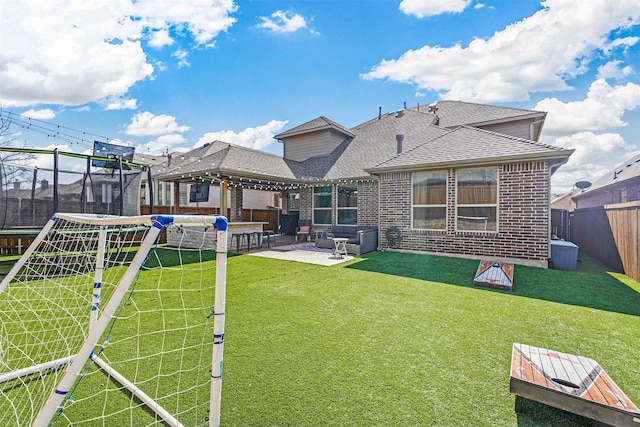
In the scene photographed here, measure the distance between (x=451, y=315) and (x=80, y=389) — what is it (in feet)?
15.6

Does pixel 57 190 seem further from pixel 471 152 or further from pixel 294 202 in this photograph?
pixel 471 152

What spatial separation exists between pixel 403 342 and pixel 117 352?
3466 millimetres

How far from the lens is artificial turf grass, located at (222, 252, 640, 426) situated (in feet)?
7.99

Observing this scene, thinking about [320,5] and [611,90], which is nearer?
Result: [320,5]

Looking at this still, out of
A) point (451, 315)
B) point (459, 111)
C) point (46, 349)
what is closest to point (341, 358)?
point (451, 315)

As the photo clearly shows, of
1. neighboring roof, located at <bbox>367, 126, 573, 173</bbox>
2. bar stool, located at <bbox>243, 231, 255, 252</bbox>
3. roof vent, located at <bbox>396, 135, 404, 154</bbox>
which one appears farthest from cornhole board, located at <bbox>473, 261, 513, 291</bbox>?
bar stool, located at <bbox>243, 231, 255, 252</bbox>

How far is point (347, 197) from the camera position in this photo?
13.8 m

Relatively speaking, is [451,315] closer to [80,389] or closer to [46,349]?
[80,389]

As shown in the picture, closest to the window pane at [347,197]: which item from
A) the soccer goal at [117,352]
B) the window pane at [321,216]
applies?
the window pane at [321,216]

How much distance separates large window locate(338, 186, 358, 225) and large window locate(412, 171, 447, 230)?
149 inches

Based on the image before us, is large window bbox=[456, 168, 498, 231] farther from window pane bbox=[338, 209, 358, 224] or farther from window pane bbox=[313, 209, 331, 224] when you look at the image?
window pane bbox=[313, 209, 331, 224]

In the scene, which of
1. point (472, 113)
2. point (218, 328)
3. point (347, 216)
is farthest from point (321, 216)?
point (218, 328)

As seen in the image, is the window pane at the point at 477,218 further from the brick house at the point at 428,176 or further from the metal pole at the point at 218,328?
the metal pole at the point at 218,328

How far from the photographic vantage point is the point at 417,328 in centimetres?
409
